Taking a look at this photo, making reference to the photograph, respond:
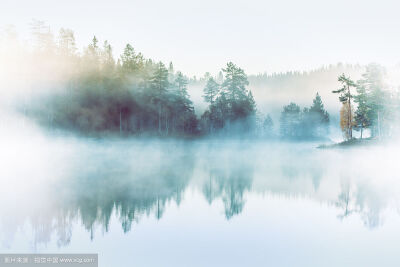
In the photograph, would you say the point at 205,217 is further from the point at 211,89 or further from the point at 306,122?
the point at 306,122

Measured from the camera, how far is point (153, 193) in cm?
1822

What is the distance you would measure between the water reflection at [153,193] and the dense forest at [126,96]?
31790mm

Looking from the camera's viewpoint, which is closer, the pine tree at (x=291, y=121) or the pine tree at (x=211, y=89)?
the pine tree at (x=211, y=89)

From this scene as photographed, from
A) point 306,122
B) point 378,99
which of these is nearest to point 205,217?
point 378,99

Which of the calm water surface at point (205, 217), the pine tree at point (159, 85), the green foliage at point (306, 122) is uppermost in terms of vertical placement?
the pine tree at point (159, 85)

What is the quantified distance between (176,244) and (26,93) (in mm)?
54675

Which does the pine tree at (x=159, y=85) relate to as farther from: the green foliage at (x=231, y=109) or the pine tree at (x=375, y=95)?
the pine tree at (x=375, y=95)

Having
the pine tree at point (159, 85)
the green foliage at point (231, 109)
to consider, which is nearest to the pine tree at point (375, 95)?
the green foliage at point (231, 109)

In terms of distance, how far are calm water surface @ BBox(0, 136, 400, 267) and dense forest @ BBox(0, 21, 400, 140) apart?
33.6m

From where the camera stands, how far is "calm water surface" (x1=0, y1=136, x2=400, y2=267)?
9805 millimetres

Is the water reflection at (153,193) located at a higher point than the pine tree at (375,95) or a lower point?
lower

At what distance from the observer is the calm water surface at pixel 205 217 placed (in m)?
9.80

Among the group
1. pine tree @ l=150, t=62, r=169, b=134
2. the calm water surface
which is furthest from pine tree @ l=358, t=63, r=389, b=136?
pine tree @ l=150, t=62, r=169, b=134

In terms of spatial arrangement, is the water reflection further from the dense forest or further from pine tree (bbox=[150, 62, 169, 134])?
pine tree (bbox=[150, 62, 169, 134])
